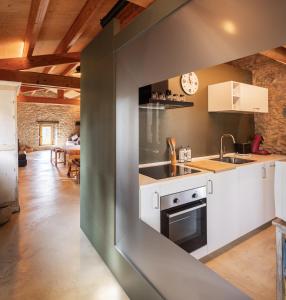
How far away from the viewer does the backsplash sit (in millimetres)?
2660

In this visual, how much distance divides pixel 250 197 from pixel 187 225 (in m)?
1.02

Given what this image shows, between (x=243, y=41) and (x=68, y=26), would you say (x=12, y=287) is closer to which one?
(x=243, y=41)

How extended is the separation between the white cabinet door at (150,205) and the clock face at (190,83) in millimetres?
1589

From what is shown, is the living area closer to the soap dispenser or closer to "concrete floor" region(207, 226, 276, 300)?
the soap dispenser

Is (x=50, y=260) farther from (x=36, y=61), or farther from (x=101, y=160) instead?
(x=36, y=61)

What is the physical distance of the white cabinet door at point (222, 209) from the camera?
212 centimetres

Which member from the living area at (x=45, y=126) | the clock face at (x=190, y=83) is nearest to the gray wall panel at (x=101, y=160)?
the clock face at (x=190, y=83)

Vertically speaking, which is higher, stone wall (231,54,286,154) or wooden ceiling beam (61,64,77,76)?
wooden ceiling beam (61,64,77,76)

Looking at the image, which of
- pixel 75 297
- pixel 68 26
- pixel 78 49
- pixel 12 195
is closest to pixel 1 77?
pixel 78 49

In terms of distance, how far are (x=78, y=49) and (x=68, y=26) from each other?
1152mm

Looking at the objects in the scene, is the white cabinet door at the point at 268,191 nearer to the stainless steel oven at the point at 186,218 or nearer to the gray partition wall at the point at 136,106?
the stainless steel oven at the point at 186,218

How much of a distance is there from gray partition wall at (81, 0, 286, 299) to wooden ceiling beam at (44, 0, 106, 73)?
50 cm

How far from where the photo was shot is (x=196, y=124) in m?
3.04

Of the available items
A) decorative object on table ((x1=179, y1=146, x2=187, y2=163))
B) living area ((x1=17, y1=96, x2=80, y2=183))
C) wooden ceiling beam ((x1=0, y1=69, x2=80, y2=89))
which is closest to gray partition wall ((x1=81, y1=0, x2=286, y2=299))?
decorative object on table ((x1=179, y1=146, x2=187, y2=163))
